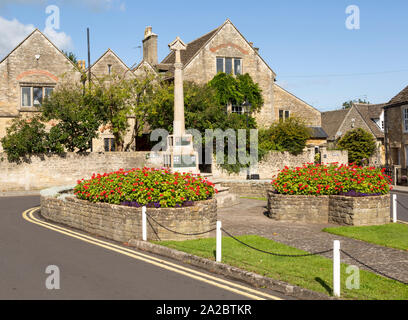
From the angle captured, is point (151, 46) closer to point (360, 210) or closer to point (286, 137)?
point (286, 137)

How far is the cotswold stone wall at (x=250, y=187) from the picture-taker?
25.9m

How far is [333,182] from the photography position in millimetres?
17531

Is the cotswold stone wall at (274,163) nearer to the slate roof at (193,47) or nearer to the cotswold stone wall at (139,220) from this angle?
the slate roof at (193,47)

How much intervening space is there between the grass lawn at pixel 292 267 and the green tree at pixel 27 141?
20.9 m

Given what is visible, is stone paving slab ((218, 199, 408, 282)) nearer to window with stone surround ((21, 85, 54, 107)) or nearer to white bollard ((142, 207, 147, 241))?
white bollard ((142, 207, 147, 241))

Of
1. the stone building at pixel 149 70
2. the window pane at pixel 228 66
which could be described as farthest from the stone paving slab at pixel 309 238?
the window pane at pixel 228 66

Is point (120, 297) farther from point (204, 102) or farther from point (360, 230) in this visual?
point (204, 102)

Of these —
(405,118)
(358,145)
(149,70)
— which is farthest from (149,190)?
(358,145)

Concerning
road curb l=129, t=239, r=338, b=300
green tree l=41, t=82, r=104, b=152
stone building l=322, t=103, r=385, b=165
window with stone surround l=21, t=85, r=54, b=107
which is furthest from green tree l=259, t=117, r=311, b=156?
road curb l=129, t=239, r=338, b=300

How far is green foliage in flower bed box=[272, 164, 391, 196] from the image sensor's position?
671 inches

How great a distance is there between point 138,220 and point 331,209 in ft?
24.6

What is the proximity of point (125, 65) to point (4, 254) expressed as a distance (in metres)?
30.8

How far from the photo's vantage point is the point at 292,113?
154ft
